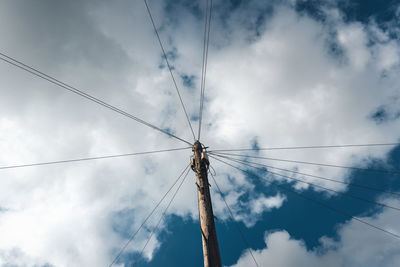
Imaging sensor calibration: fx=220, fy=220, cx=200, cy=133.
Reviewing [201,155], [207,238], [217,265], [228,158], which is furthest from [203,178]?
[228,158]

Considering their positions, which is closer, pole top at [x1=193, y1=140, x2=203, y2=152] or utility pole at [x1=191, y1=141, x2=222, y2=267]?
utility pole at [x1=191, y1=141, x2=222, y2=267]

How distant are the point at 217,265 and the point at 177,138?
5639 mm

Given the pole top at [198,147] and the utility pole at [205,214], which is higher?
the pole top at [198,147]

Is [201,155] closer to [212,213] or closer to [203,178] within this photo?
[203,178]

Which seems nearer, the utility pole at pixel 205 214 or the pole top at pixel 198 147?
the utility pole at pixel 205 214

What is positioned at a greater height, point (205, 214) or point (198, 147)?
point (198, 147)

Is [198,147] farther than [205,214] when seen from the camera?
Yes

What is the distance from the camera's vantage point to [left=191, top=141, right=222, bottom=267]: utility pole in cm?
532

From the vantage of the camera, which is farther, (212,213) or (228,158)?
(228,158)

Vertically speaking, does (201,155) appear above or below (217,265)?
above

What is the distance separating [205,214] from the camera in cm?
598

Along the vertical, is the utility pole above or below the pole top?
below

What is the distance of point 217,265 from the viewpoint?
5176mm

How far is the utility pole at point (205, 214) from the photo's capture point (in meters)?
5.32
